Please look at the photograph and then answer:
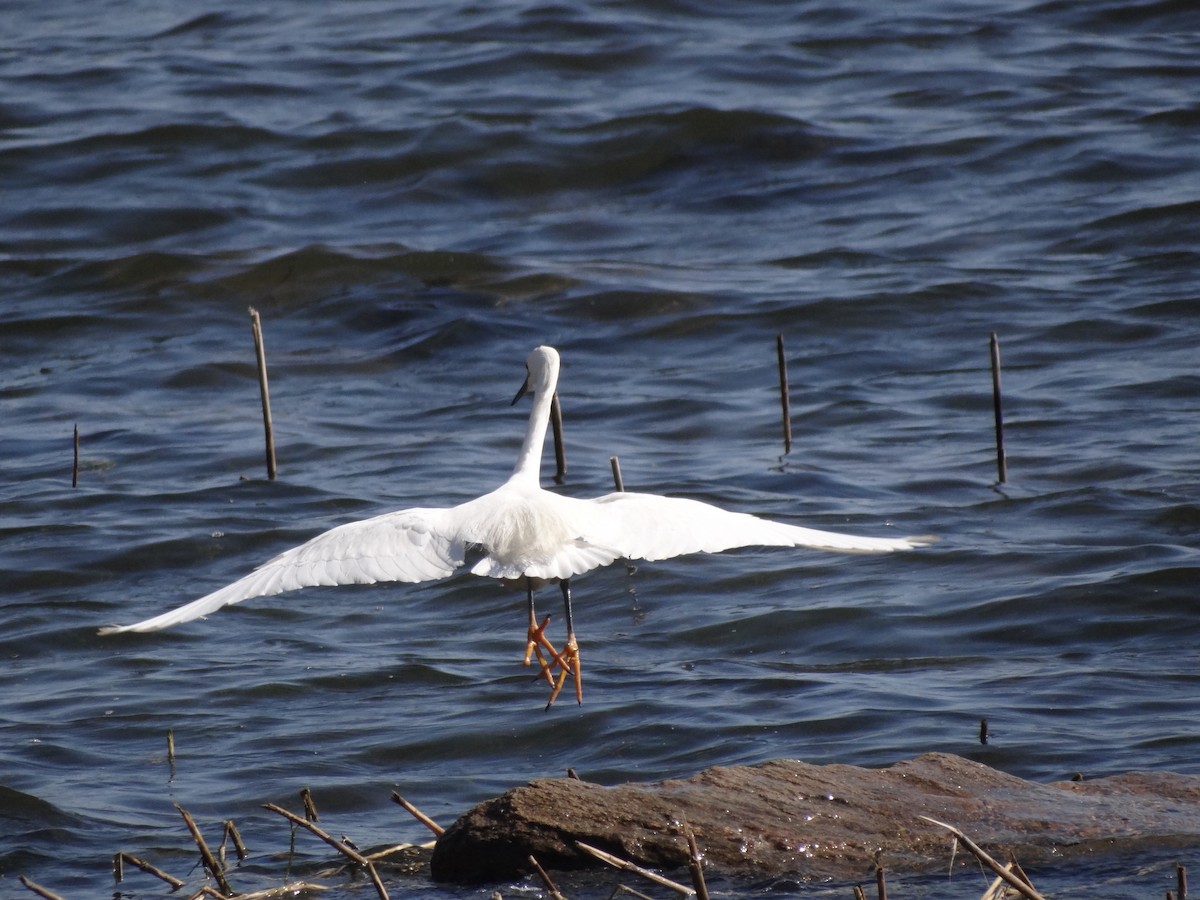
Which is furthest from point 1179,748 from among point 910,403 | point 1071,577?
point 910,403

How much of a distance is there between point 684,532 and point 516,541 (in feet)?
2.11

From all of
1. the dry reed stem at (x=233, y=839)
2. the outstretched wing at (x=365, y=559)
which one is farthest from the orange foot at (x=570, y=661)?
the dry reed stem at (x=233, y=839)

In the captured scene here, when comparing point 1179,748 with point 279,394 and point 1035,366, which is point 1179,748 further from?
point 279,394

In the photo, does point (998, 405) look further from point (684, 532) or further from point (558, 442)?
point (684, 532)

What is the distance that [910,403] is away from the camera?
12.8 m

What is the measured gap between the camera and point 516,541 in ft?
20.8

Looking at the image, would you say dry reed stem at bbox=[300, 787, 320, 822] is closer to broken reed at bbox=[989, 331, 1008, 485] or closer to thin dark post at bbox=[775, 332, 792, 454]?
broken reed at bbox=[989, 331, 1008, 485]

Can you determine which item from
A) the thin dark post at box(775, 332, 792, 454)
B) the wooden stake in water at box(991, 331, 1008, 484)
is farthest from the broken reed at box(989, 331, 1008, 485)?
the thin dark post at box(775, 332, 792, 454)

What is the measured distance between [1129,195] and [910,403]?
5408 mm

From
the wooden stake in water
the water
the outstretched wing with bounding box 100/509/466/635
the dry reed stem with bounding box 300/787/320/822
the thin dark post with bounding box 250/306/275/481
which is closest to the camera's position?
the dry reed stem with bounding box 300/787/320/822

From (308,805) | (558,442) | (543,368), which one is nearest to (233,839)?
(308,805)

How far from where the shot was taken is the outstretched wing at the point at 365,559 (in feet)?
20.1

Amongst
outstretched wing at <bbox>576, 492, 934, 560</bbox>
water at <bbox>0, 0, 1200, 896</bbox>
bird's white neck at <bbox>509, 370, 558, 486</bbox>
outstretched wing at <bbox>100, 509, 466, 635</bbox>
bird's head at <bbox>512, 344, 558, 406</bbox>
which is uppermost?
bird's head at <bbox>512, 344, 558, 406</bbox>

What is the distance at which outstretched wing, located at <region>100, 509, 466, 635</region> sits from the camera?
6129 mm
